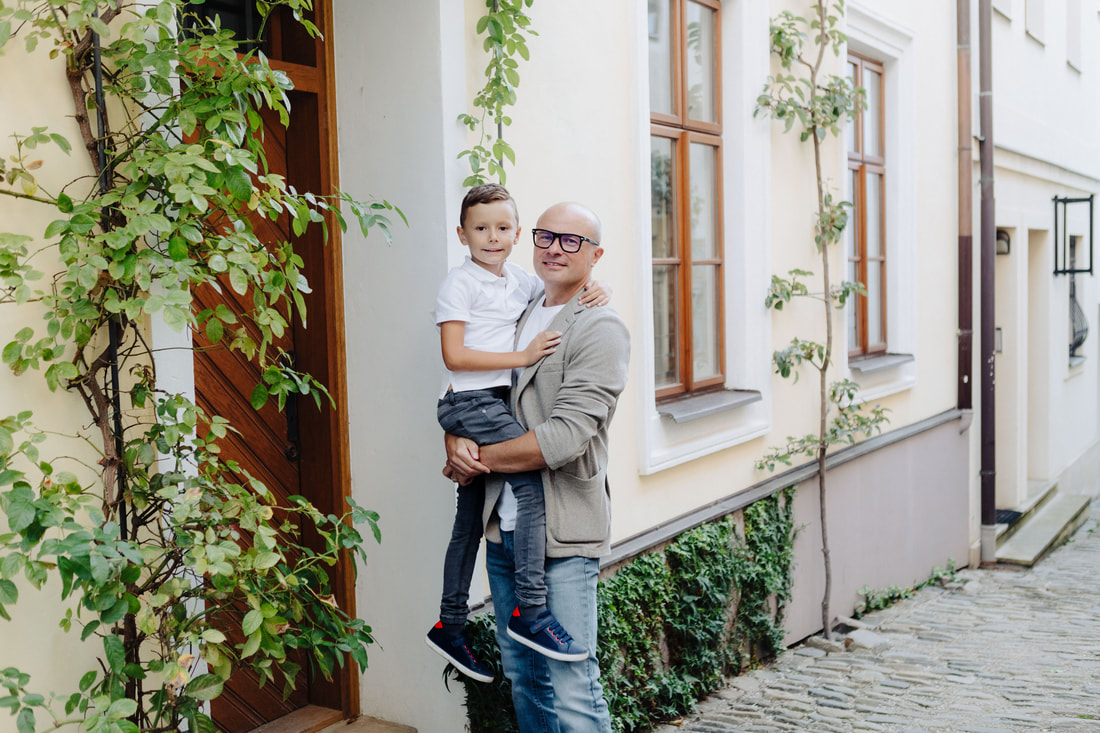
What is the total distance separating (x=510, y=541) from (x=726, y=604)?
2414 millimetres

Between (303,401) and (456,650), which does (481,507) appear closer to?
(456,650)

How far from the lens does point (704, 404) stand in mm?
5355

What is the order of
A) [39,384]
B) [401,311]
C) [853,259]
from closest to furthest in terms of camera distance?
[39,384]
[401,311]
[853,259]

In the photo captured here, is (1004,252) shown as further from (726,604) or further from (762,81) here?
(726,604)

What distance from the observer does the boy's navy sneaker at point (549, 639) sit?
10.2 feet

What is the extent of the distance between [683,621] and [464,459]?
2.18 metres

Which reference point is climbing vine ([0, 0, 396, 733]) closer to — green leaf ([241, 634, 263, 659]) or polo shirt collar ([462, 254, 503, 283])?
green leaf ([241, 634, 263, 659])

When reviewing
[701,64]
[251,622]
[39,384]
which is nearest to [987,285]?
[701,64]

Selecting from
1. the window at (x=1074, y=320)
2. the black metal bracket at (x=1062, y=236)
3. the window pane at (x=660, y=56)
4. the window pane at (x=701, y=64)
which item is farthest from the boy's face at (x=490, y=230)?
the window at (x=1074, y=320)

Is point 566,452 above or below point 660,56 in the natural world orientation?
below

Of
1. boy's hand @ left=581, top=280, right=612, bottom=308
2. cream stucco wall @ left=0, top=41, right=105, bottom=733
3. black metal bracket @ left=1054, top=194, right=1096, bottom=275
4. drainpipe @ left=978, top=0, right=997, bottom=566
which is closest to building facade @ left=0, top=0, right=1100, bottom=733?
cream stucco wall @ left=0, top=41, right=105, bottom=733

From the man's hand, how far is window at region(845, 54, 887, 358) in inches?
187

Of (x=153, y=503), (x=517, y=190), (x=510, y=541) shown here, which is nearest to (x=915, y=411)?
(x=517, y=190)

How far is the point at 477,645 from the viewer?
3.76 m
